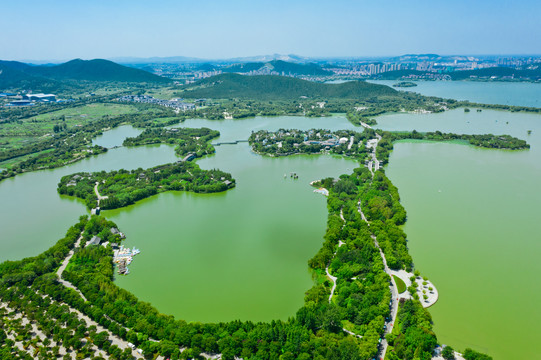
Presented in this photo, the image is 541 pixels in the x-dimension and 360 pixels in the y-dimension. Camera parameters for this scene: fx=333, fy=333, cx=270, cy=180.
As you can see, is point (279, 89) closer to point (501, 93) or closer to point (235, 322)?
point (501, 93)

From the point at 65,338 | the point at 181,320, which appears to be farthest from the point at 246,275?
the point at 65,338

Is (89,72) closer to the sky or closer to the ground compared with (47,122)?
closer to the sky

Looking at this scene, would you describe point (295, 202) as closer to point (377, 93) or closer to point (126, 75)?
point (377, 93)

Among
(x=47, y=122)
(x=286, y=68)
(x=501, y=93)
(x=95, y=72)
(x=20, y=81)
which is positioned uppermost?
(x=286, y=68)

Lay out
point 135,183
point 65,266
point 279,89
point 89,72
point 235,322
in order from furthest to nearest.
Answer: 1. point 89,72
2. point 279,89
3. point 135,183
4. point 65,266
5. point 235,322

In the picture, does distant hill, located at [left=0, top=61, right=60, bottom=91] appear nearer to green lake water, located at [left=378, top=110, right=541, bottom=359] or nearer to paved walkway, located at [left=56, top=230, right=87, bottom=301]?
paved walkway, located at [left=56, top=230, right=87, bottom=301]

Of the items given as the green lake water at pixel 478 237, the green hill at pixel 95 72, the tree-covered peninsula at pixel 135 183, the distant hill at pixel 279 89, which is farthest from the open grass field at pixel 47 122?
the green lake water at pixel 478 237

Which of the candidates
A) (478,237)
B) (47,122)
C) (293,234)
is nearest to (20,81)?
(47,122)
